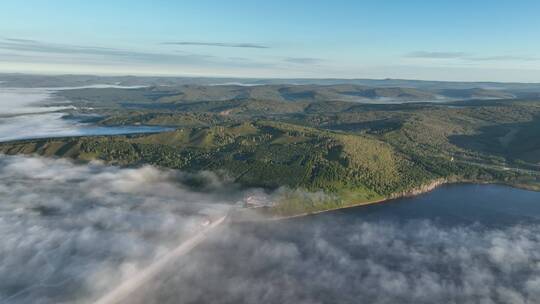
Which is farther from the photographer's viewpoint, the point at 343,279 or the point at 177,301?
the point at 343,279

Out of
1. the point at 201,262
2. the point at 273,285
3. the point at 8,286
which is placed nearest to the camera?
the point at 8,286

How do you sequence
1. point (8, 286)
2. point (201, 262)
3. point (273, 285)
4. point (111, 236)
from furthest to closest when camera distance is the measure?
point (111, 236) → point (201, 262) → point (273, 285) → point (8, 286)

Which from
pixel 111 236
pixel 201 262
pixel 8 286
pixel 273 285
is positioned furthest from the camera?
pixel 111 236

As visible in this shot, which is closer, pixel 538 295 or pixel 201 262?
pixel 538 295

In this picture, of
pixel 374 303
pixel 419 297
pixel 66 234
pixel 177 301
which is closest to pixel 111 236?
pixel 66 234

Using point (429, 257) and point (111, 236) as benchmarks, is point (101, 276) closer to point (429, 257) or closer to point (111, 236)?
point (111, 236)

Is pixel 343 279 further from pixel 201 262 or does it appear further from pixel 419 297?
pixel 201 262

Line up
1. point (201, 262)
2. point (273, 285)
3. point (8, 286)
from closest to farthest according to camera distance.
→ point (8, 286), point (273, 285), point (201, 262)

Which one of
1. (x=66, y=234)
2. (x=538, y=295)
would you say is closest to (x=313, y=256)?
(x=538, y=295)
